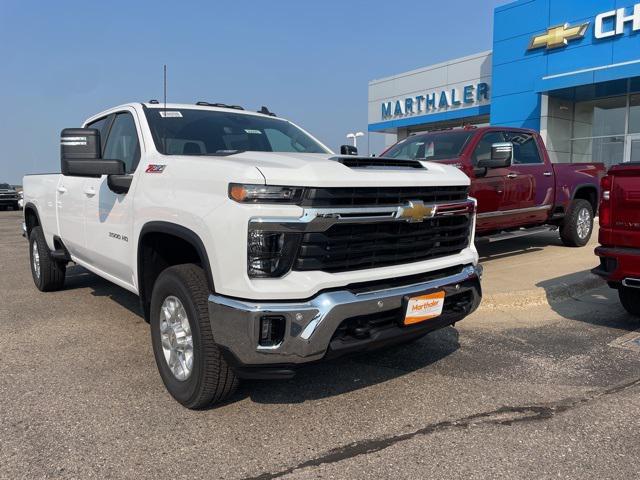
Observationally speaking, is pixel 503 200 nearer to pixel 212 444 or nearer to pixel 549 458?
pixel 549 458

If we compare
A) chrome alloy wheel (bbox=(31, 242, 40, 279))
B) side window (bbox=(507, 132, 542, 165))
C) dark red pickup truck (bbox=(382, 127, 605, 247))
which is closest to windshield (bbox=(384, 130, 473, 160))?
dark red pickup truck (bbox=(382, 127, 605, 247))

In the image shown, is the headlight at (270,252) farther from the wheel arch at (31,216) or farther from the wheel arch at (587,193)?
the wheel arch at (587,193)

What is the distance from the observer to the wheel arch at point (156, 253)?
340cm

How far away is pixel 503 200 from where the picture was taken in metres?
7.45

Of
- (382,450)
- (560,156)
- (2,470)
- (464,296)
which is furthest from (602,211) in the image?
(560,156)

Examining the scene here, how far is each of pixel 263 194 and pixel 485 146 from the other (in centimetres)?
550

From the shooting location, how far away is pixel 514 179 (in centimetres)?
762

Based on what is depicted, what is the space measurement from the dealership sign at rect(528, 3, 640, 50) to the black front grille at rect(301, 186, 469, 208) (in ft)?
51.4

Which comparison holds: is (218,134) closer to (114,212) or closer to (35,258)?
(114,212)

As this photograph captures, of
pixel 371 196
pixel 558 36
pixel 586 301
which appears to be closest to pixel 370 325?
pixel 371 196

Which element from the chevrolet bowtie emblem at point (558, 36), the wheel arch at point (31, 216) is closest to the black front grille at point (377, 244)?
the wheel arch at point (31, 216)

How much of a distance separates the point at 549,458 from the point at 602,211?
2.78 metres

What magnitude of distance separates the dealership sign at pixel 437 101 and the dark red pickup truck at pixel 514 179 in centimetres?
1318

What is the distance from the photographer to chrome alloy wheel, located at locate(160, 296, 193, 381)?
10.6 ft
